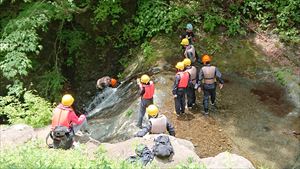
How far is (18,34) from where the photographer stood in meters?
15.2

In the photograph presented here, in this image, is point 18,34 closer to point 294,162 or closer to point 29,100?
point 29,100

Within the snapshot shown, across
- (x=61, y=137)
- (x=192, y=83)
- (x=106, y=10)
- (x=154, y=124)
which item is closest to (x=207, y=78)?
(x=192, y=83)

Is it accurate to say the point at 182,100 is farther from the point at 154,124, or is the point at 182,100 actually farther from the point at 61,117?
the point at 61,117

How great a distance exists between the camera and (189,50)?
15906 mm

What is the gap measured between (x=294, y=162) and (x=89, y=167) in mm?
6818

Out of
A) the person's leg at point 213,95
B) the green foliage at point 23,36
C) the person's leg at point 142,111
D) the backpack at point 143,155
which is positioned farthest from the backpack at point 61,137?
the person's leg at point 213,95

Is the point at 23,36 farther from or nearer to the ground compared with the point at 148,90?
farther from the ground

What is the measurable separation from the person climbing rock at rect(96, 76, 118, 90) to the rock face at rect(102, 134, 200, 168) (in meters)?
7.07

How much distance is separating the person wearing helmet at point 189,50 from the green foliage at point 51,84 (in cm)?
501

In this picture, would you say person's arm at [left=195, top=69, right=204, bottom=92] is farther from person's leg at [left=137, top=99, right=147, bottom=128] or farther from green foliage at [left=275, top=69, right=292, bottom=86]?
green foliage at [left=275, top=69, right=292, bottom=86]

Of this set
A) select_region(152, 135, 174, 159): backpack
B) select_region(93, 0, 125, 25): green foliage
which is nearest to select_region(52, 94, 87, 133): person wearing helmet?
select_region(152, 135, 174, 159): backpack

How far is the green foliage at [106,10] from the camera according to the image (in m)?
18.5

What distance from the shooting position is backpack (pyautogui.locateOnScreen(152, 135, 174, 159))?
9.59 metres

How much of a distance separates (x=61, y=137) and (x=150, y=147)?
7.44 feet
